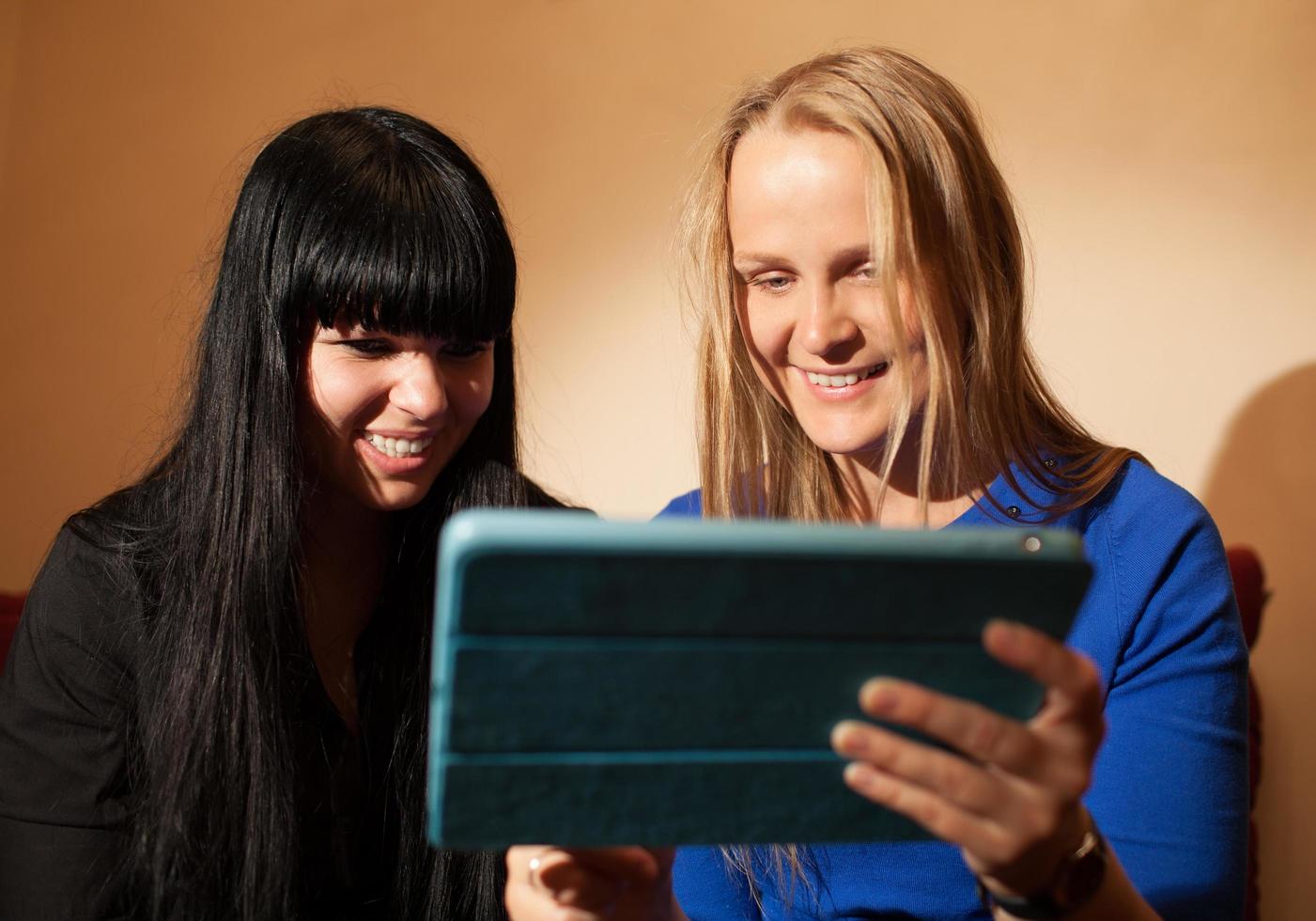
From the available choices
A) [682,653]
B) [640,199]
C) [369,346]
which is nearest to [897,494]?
[369,346]

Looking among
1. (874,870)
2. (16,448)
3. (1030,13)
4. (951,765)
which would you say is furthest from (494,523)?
(16,448)

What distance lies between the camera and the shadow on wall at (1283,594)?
1.59m

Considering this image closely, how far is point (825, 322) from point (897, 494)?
237 mm

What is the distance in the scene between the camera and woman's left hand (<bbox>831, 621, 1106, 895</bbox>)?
2.14 feet

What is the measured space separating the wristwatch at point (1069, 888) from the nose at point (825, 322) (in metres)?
0.47

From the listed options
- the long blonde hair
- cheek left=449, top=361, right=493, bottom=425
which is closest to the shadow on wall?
the long blonde hair

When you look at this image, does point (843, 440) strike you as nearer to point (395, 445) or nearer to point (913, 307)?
point (913, 307)

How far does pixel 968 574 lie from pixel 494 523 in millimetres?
241

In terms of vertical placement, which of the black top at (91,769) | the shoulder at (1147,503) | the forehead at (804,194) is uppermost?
the forehead at (804,194)

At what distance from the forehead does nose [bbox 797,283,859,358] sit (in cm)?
4

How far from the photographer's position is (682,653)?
634 millimetres

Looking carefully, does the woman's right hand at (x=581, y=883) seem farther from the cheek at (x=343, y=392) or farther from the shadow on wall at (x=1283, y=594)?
the shadow on wall at (x=1283, y=594)

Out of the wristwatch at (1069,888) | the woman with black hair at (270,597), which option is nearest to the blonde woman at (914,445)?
the wristwatch at (1069,888)

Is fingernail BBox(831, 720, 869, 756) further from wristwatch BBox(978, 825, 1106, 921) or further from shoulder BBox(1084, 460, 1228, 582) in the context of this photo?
shoulder BBox(1084, 460, 1228, 582)
